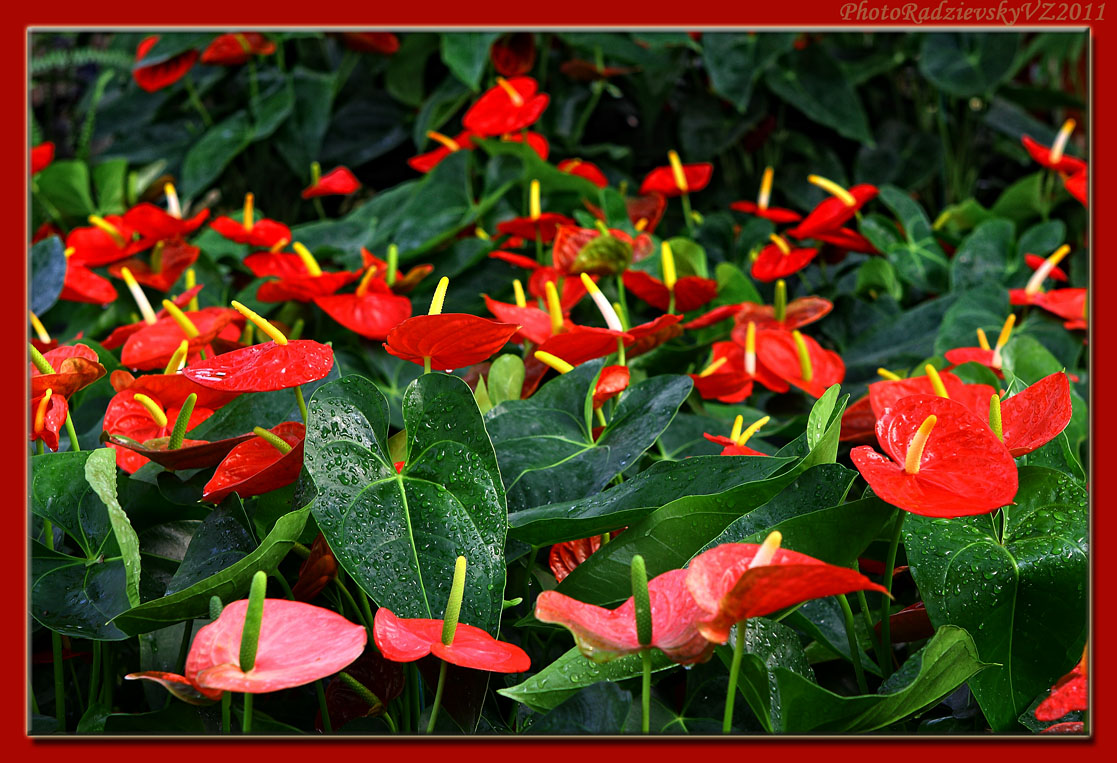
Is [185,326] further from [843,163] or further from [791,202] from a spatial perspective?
[843,163]

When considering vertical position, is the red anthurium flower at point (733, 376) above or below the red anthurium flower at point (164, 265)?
below

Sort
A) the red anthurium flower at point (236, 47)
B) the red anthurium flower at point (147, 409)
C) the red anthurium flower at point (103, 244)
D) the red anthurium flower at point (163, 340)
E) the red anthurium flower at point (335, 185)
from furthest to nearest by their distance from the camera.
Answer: the red anthurium flower at point (236, 47) → the red anthurium flower at point (335, 185) → the red anthurium flower at point (103, 244) → the red anthurium flower at point (163, 340) → the red anthurium flower at point (147, 409)

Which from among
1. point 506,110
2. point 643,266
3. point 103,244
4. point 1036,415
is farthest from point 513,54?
point 1036,415

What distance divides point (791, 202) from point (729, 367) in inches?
36.4

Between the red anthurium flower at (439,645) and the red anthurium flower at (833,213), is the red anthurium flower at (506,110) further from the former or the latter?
the red anthurium flower at (439,645)

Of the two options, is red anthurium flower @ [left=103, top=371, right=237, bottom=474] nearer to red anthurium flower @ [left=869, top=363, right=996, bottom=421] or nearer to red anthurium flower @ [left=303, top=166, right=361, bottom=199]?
red anthurium flower @ [left=869, top=363, right=996, bottom=421]

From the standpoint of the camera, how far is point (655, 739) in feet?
1.25

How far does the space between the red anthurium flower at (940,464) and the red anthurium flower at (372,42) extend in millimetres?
1210

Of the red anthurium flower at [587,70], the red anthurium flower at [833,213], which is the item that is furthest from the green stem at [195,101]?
the red anthurium flower at [833,213]

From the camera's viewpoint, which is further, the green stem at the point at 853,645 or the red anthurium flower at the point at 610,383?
the red anthurium flower at the point at 610,383

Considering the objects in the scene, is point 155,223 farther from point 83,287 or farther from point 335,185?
point 335,185

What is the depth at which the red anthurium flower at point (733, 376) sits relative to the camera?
25.5 inches

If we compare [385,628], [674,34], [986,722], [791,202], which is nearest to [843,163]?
[791,202]

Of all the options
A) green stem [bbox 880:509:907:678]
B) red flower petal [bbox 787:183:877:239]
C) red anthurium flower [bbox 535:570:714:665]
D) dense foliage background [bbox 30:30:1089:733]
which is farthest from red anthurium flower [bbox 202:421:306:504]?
red flower petal [bbox 787:183:877:239]
